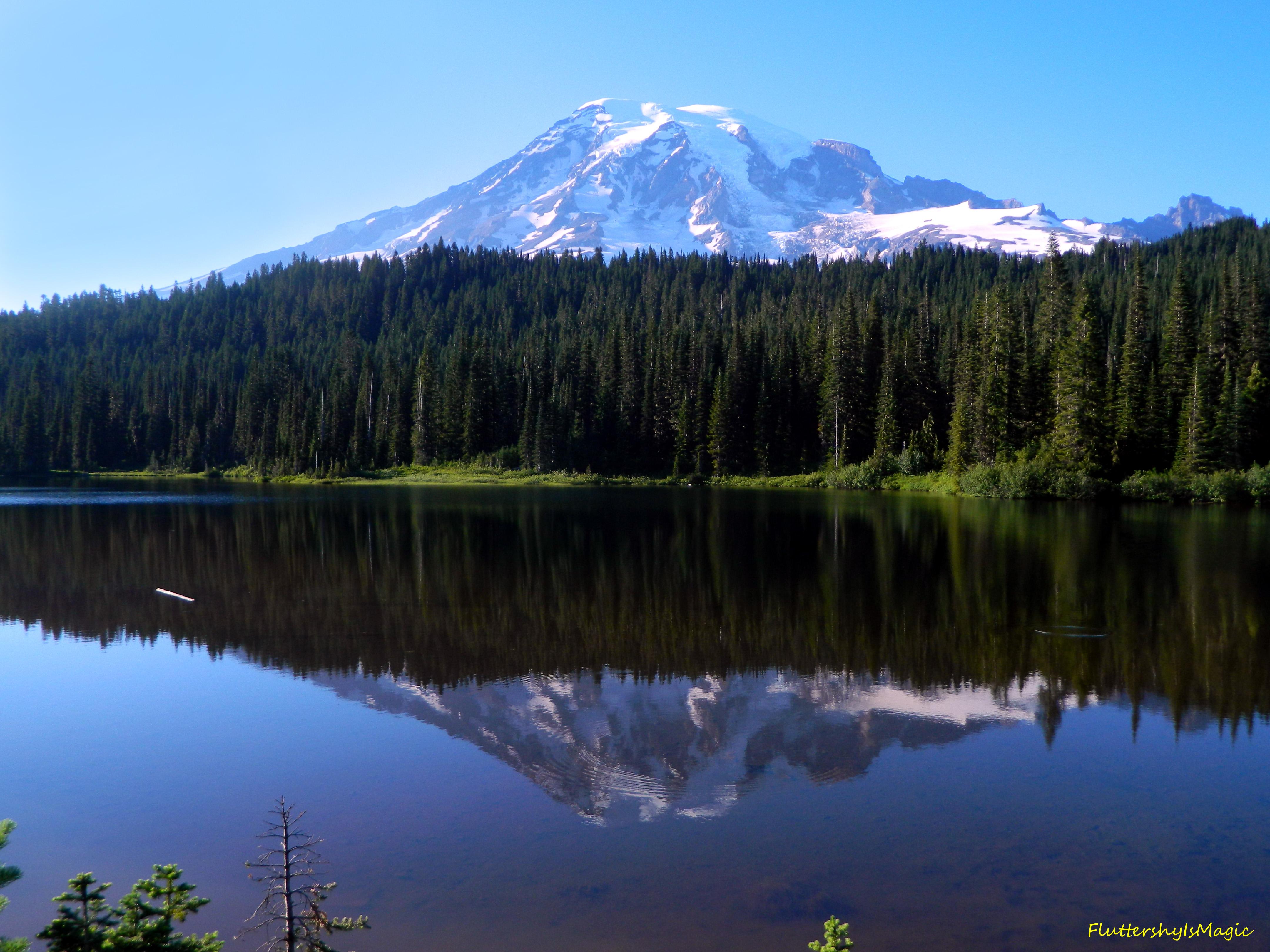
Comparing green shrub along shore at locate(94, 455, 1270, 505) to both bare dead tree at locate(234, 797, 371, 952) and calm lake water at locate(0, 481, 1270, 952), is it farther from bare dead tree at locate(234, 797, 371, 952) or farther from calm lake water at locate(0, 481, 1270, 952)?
bare dead tree at locate(234, 797, 371, 952)

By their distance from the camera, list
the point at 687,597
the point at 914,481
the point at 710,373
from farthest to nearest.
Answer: the point at 710,373, the point at 914,481, the point at 687,597

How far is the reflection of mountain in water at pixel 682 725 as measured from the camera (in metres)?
10.2

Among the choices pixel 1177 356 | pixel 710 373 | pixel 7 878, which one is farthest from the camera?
pixel 710 373

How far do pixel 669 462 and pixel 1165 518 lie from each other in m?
65.1

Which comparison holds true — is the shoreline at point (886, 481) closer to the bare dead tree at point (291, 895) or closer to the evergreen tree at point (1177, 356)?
the evergreen tree at point (1177, 356)

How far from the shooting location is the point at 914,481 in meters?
81.4

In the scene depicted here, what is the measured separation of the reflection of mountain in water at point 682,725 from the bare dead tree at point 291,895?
263 centimetres

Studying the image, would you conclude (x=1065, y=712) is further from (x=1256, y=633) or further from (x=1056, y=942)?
(x=1256, y=633)

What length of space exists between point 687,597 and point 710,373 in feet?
290

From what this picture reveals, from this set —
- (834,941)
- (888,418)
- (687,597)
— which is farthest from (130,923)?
(888,418)

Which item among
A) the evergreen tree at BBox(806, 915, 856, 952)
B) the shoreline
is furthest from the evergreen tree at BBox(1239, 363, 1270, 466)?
the evergreen tree at BBox(806, 915, 856, 952)

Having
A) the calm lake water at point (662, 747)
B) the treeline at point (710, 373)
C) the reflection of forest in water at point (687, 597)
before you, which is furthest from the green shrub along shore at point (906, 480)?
the calm lake water at point (662, 747)

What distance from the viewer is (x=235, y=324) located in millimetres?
193625

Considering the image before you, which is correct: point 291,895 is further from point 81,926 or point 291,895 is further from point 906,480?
point 906,480
